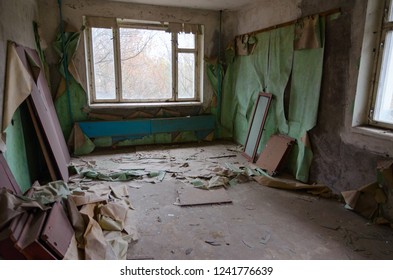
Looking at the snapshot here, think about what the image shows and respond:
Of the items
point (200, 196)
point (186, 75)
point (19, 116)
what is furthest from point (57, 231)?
point (186, 75)

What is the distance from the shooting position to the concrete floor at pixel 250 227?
Answer: 2.29 meters

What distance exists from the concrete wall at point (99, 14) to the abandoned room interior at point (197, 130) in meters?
0.02

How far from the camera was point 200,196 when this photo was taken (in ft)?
10.8

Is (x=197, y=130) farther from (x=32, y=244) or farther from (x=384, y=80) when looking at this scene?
(x=32, y=244)

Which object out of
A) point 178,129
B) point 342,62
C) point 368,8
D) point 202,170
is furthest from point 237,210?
point 178,129

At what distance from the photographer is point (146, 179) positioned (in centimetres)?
385

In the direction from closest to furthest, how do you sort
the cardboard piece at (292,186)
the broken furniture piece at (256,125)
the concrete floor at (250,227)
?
the concrete floor at (250,227) → the cardboard piece at (292,186) → the broken furniture piece at (256,125)

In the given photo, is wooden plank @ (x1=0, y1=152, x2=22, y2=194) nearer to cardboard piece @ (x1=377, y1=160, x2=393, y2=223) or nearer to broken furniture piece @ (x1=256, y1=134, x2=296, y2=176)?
broken furniture piece @ (x1=256, y1=134, x2=296, y2=176)

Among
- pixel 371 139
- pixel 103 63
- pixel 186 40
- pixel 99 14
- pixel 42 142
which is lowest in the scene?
pixel 42 142

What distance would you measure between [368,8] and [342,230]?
2.27 metres

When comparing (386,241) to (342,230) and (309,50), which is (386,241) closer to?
(342,230)

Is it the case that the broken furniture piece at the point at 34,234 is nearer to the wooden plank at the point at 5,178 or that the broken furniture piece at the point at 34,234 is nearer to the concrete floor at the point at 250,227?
the wooden plank at the point at 5,178

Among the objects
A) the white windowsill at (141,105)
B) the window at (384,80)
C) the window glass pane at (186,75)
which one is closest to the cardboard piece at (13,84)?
the white windowsill at (141,105)

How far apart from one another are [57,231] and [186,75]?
14.1ft
